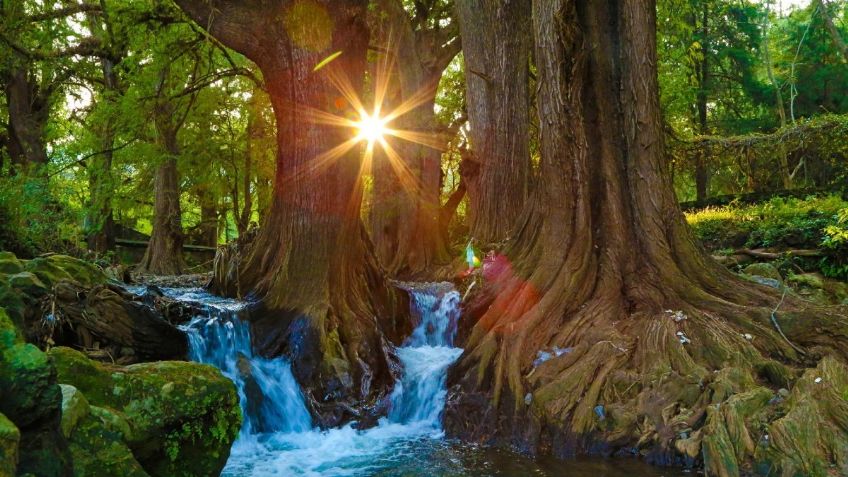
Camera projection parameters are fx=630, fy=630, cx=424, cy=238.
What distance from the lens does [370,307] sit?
9.74 m

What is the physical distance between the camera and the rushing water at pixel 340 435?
627cm

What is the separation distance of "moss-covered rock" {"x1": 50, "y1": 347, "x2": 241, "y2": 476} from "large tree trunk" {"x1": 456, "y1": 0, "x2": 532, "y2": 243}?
9.12 meters

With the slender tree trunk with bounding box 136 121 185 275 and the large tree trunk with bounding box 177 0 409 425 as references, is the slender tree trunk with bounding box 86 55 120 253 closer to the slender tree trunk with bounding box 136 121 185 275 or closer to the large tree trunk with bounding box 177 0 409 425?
the slender tree trunk with bounding box 136 121 185 275

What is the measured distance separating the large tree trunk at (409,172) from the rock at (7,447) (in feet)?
42.4

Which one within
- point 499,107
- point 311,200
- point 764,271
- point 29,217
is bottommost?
point 764,271

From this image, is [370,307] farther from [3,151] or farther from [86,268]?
[3,151]

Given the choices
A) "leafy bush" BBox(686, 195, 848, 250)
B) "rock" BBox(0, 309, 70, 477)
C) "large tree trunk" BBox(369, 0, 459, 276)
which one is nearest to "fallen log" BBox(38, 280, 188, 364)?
"rock" BBox(0, 309, 70, 477)

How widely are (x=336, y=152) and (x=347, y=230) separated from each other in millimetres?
1168

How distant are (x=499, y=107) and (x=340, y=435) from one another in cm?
828

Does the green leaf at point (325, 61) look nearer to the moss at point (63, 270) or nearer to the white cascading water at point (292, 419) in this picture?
the white cascading water at point (292, 419)

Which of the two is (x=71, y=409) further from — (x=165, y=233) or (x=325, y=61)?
(x=165, y=233)

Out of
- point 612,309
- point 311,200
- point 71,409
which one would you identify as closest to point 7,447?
point 71,409

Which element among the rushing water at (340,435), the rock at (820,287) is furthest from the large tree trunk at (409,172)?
the rock at (820,287)

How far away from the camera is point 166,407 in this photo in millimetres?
→ 4438
